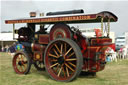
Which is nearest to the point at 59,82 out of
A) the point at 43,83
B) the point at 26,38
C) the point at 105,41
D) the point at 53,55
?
the point at 43,83

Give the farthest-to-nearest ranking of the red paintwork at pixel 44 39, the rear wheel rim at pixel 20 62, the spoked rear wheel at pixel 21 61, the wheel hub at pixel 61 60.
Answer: the rear wheel rim at pixel 20 62, the spoked rear wheel at pixel 21 61, the red paintwork at pixel 44 39, the wheel hub at pixel 61 60

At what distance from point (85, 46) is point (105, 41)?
26.1 inches

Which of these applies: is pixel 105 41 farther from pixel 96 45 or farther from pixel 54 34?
pixel 54 34

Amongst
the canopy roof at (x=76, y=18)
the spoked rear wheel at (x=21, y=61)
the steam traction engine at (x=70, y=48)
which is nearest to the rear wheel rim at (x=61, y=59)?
the steam traction engine at (x=70, y=48)

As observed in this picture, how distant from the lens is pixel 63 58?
5.84 meters

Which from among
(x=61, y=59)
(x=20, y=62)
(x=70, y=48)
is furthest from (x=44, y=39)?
(x=20, y=62)

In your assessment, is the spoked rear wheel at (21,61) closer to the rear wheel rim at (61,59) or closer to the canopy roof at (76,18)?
the rear wheel rim at (61,59)

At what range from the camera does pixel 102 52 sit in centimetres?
605

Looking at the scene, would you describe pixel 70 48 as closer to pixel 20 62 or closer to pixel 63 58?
pixel 63 58

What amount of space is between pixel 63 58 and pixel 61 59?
0.07m

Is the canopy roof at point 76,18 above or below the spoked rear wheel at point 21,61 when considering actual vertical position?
above

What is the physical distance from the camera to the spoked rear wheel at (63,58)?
18.3ft

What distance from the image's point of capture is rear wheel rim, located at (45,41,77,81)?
5791 millimetres

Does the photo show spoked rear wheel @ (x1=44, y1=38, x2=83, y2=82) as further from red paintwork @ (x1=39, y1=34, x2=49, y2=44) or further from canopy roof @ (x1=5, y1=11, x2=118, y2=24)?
canopy roof @ (x1=5, y1=11, x2=118, y2=24)
